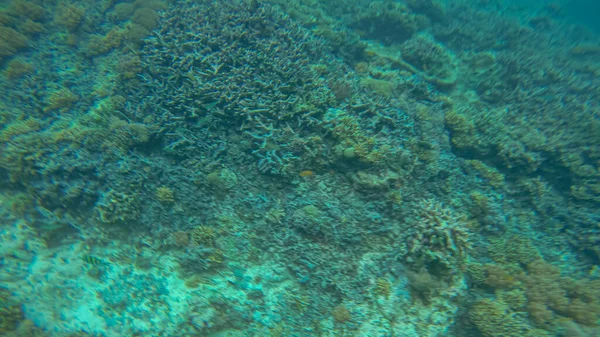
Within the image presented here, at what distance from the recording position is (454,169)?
5.78 metres

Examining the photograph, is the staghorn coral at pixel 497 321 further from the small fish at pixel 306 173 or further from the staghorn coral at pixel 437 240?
the small fish at pixel 306 173

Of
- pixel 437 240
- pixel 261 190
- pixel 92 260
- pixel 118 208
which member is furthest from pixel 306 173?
pixel 92 260

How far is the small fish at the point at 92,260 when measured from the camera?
4445 mm

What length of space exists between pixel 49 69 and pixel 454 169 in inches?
373

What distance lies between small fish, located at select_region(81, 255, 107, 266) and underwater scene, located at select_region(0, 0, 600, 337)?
17mm

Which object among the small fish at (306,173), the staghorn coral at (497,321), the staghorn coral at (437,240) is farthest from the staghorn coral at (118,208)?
the staghorn coral at (497,321)

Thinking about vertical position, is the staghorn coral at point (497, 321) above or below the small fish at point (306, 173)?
below

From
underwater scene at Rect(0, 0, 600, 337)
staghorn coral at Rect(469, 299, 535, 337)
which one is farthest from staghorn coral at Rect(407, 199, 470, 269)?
staghorn coral at Rect(469, 299, 535, 337)

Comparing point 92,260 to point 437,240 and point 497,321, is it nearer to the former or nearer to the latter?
point 437,240

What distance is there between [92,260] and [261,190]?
118 inches

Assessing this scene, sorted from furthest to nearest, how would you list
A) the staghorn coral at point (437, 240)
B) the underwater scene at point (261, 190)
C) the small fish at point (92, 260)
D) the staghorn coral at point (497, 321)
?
the small fish at point (92, 260), the staghorn coral at point (437, 240), the underwater scene at point (261, 190), the staghorn coral at point (497, 321)

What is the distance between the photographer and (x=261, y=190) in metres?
4.93

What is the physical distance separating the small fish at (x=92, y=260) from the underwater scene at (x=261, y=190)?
0.02 meters

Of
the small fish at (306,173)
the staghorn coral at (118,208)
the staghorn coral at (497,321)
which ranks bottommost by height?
the staghorn coral at (118,208)
